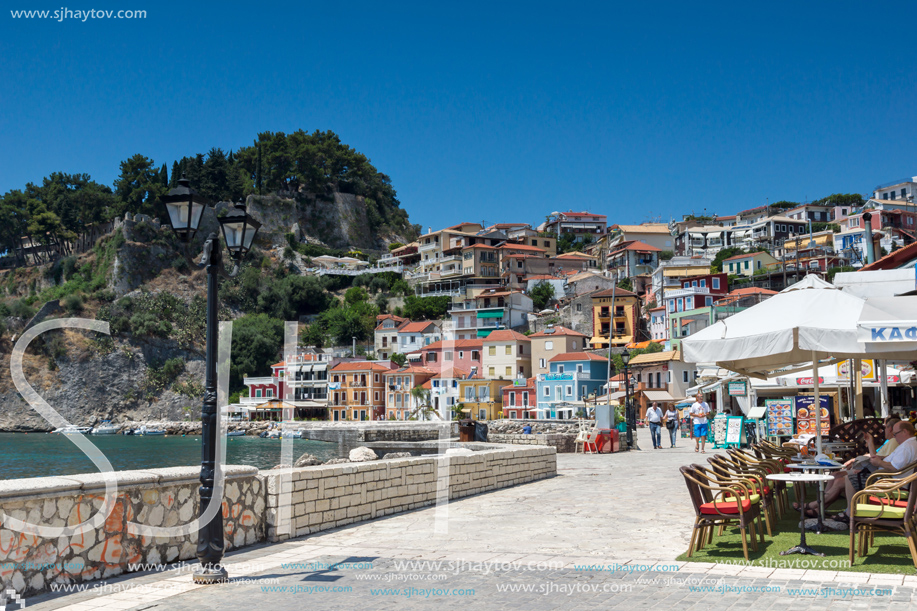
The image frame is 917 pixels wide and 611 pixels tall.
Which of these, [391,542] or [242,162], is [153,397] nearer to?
[242,162]

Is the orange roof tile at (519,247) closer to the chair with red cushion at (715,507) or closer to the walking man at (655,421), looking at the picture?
the walking man at (655,421)

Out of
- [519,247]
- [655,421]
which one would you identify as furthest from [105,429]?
[655,421]

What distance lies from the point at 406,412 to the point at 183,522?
216 feet

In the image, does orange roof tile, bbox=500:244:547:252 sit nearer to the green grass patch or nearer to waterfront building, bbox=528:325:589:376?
waterfront building, bbox=528:325:589:376

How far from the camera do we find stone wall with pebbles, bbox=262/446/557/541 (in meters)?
8.19

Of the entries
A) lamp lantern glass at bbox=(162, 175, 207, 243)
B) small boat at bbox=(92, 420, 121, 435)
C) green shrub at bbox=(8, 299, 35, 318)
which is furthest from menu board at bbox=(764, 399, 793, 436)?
green shrub at bbox=(8, 299, 35, 318)

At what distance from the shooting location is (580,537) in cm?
794

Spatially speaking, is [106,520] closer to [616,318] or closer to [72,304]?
[616,318]

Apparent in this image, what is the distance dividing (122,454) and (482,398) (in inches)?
1280

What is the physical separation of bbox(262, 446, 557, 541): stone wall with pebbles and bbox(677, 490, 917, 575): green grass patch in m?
4.21

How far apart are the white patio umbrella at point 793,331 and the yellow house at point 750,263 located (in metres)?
79.5

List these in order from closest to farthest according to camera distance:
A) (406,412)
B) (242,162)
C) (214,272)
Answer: (214,272) → (406,412) → (242,162)

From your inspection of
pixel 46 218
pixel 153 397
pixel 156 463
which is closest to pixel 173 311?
pixel 153 397

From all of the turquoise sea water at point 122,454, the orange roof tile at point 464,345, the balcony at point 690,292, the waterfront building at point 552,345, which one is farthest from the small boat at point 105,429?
the balcony at point 690,292
